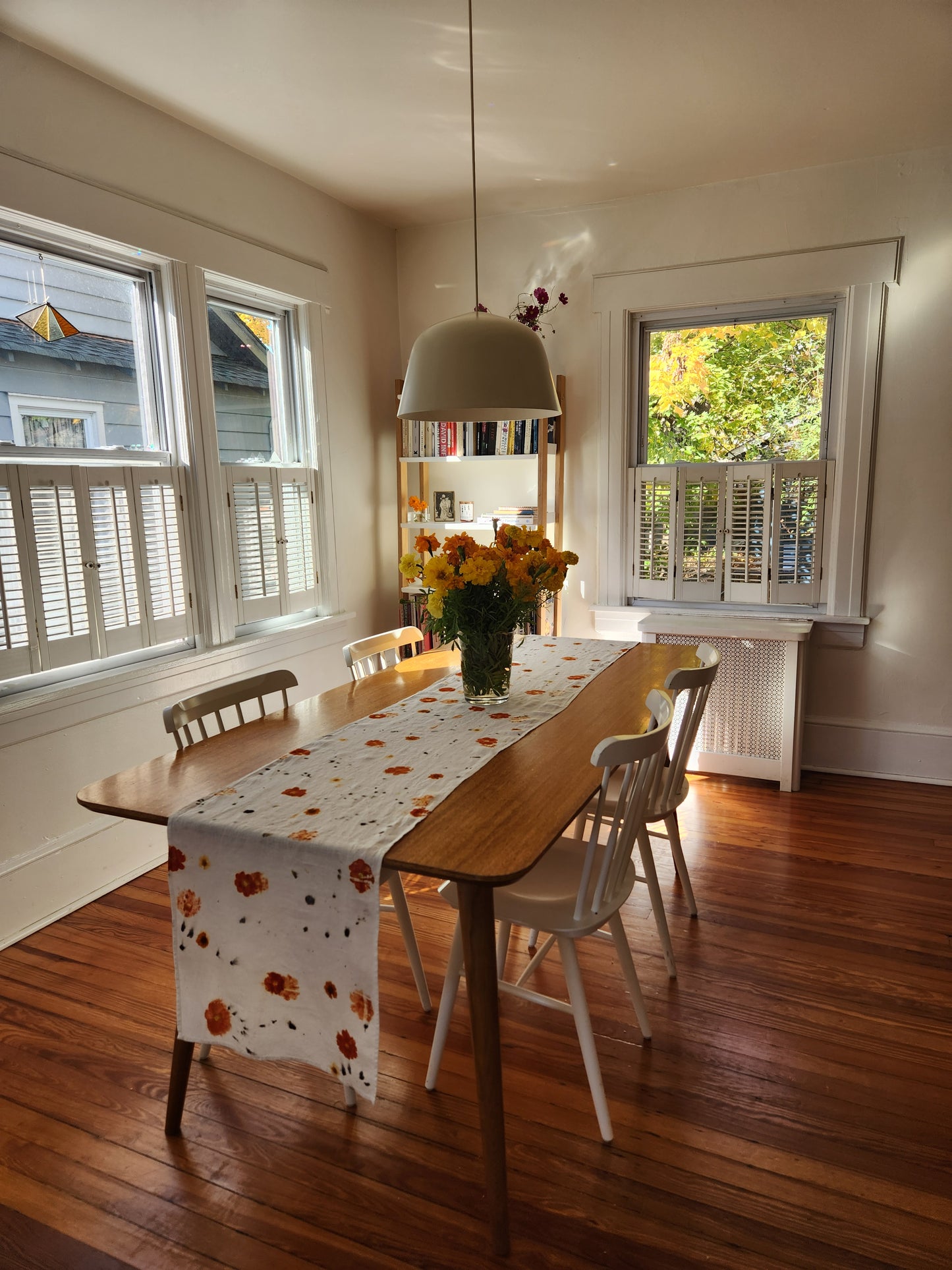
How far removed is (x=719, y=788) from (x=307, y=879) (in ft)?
8.63

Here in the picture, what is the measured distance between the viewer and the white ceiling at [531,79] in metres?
2.33

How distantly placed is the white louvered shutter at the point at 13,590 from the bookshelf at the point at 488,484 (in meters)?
2.04

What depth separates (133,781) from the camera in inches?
69.7

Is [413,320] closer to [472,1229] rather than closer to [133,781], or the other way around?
[133,781]

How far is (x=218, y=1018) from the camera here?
1.66 metres

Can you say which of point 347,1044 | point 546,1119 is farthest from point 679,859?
point 347,1044

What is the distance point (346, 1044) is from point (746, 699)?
2631 mm

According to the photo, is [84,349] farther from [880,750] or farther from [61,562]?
[880,750]

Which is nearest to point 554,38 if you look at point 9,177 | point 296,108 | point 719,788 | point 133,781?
point 296,108

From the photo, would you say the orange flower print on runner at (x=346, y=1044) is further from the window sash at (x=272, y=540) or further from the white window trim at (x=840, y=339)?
the white window trim at (x=840, y=339)

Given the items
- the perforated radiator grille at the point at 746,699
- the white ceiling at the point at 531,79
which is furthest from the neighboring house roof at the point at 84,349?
the perforated radiator grille at the point at 746,699

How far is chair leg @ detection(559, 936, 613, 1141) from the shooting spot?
1.74 meters

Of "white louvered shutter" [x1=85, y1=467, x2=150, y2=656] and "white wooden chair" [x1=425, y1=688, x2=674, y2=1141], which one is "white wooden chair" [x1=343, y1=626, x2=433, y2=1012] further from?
"white louvered shutter" [x1=85, y1=467, x2=150, y2=656]

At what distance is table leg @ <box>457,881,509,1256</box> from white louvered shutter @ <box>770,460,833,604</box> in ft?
9.46
